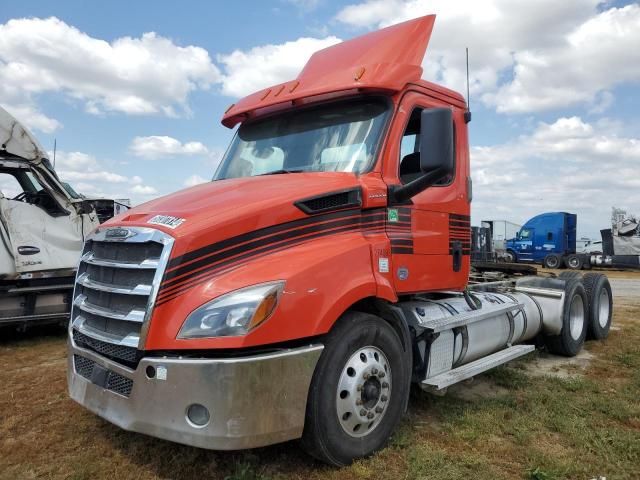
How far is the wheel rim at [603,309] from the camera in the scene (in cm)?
819

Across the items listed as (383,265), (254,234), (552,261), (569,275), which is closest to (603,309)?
(569,275)

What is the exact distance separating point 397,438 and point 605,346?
5.38 m

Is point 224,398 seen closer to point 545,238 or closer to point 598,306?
point 598,306

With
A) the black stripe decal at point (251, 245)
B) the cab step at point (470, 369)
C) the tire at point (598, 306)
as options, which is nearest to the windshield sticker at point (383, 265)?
the black stripe decal at point (251, 245)

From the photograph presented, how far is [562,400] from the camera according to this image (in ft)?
16.6

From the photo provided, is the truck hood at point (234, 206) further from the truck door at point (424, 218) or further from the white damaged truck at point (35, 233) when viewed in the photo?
the white damaged truck at point (35, 233)

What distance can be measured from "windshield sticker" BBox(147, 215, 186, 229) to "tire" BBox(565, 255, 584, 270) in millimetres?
29628

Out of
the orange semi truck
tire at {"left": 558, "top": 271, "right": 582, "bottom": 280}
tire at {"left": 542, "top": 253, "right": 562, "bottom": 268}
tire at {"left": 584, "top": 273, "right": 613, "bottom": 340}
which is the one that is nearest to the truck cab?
tire at {"left": 542, "top": 253, "right": 562, "bottom": 268}

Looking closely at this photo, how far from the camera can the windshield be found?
4098mm

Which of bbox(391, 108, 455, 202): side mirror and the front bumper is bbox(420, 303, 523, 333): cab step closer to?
bbox(391, 108, 455, 202): side mirror

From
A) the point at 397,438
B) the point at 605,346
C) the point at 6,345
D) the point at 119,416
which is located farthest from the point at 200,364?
the point at 605,346

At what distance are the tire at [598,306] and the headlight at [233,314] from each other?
21.8 feet

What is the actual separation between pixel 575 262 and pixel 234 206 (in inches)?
1163

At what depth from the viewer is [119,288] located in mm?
3350
